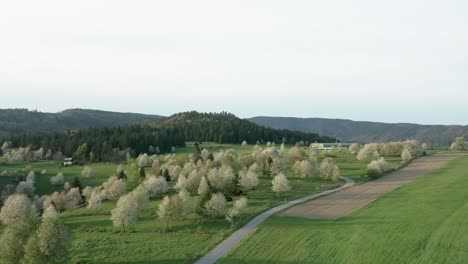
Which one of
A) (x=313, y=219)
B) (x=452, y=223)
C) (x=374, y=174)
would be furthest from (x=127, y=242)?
(x=374, y=174)

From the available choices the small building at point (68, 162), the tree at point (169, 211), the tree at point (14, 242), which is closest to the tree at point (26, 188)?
the small building at point (68, 162)

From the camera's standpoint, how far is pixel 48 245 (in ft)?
172

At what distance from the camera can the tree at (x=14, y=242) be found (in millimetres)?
52750

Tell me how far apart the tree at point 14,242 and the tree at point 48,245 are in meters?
1.45

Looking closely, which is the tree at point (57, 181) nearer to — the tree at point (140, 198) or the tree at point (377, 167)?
the tree at point (140, 198)

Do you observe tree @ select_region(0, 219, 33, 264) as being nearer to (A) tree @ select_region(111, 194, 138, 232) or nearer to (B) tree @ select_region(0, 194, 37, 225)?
(A) tree @ select_region(111, 194, 138, 232)

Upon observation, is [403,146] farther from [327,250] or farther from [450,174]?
[327,250]

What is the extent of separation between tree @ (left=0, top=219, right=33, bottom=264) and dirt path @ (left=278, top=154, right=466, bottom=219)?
38288mm

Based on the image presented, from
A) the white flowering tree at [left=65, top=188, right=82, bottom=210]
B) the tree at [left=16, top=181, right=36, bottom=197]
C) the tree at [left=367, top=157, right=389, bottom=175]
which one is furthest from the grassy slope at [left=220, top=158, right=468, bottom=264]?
the tree at [left=16, top=181, right=36, bottom=197]

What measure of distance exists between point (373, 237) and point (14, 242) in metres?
42.8

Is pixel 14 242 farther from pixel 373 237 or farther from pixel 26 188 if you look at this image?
pixel 26 188

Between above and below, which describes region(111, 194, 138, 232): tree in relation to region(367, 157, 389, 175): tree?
below

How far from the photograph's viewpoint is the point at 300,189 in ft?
347

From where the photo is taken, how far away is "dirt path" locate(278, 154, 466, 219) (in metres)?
78.5
